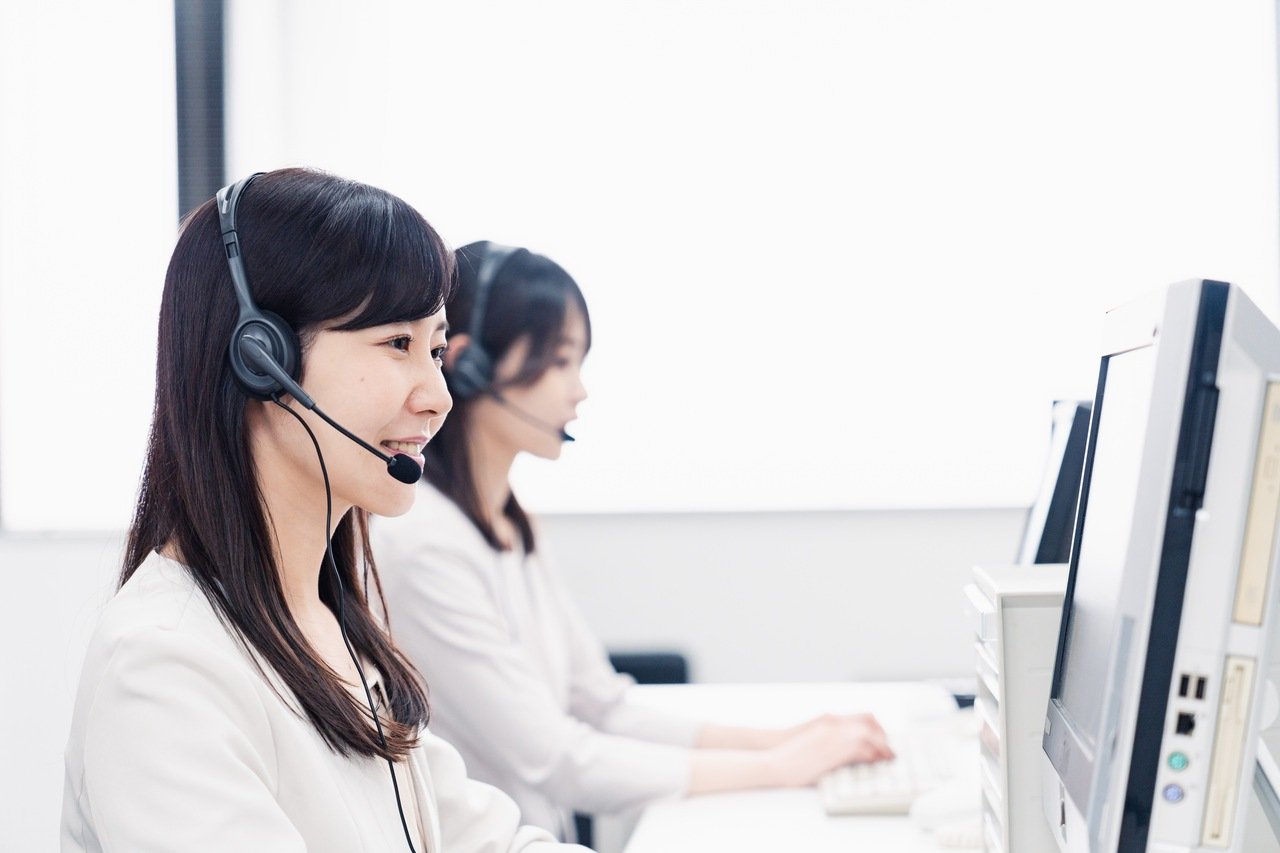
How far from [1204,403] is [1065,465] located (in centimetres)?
68

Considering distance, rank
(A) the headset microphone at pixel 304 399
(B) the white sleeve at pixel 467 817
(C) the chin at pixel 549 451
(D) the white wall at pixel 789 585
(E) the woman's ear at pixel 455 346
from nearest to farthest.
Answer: (A) the headset microphone at pixel 304 399
(B) the white sleeve at pixel 467 817
(E) the woman's ear at pixel 455 346
(C) the chin at pixel 549 451
(D) the white wall at pixel 789 585

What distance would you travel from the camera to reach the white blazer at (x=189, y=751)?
67 centimetres

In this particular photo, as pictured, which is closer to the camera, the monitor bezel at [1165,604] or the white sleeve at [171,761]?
the monitor bezel at [1165,604]

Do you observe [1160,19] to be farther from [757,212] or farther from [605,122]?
[605,122]

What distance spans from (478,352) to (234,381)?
90 cm

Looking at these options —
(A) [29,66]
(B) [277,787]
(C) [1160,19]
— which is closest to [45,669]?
(A) [29,66]

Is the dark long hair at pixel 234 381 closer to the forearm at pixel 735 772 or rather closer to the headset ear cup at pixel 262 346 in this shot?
the headset ear cup at pixel 262 346

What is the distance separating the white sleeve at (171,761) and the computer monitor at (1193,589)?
1.60 feet

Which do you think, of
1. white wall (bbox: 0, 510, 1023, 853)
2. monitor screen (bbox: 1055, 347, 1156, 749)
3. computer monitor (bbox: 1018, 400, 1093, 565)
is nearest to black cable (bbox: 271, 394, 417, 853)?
monitor screen (bbox: 1055, 347, 1156, 749)

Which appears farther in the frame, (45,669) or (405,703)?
(45,669)

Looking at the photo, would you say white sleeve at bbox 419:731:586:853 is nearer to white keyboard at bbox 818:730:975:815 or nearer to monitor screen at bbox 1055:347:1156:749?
white keyboard at bbox 818:730:975:815

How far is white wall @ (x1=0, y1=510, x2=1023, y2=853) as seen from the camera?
2621mm

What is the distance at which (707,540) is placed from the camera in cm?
263

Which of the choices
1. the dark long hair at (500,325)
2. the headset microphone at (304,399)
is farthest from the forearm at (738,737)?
the headset microphone at (304,399)
